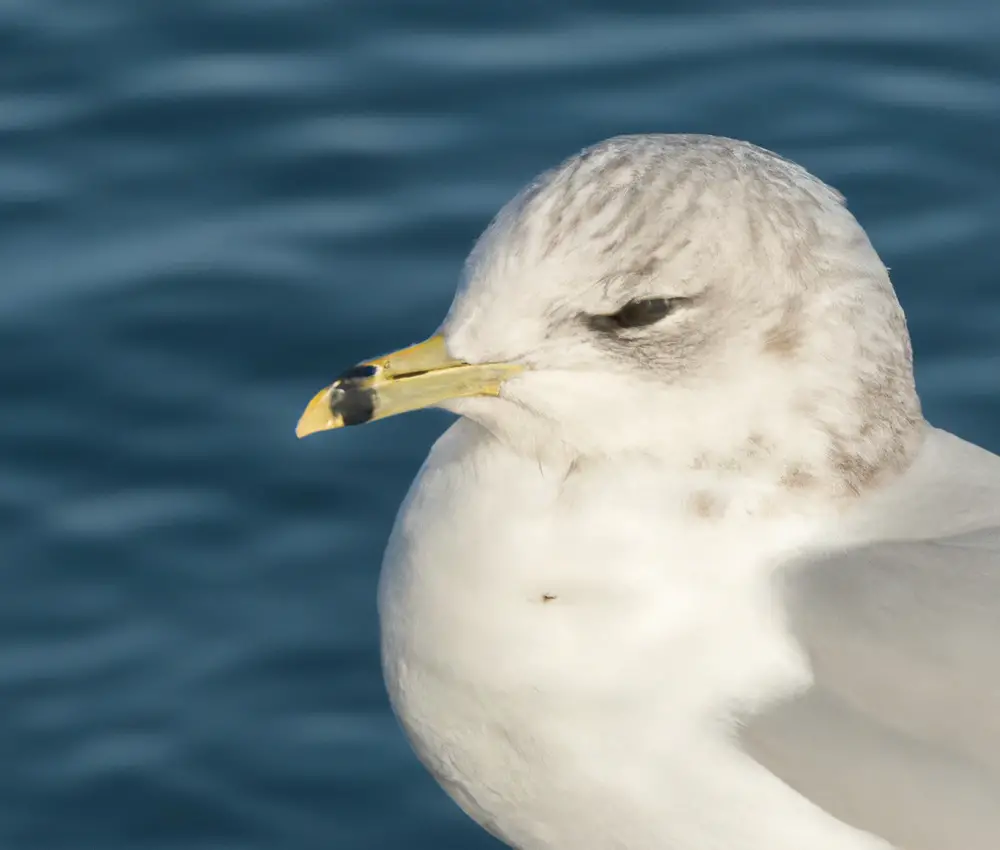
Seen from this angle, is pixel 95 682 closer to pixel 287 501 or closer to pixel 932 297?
pixel 287 501

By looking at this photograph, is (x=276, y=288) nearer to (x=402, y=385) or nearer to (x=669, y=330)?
(x=402, y=385)

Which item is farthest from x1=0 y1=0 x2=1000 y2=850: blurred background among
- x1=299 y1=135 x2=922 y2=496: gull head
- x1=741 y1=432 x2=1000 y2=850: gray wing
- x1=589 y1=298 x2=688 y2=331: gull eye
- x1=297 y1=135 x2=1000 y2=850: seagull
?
x1=589 y1=298 x2=688 y2=331: gull eye

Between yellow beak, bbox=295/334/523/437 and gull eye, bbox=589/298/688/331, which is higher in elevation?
gull eye, bbox=589/298/688/331

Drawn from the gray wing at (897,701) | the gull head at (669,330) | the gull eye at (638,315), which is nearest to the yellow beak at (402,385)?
the gull head at (669,330)

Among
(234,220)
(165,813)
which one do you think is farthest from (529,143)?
(165,813)

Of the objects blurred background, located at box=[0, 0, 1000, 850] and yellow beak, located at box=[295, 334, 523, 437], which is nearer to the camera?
yellow beak, located at box=[295, 334, 523, 437]

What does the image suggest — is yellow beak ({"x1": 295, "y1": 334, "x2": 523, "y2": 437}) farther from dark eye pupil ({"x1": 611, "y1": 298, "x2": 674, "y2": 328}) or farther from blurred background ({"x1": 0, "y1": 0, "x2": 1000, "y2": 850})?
blurred background ({"x1": 0, "y1": 0, "x2": 1000, "y2": 850})

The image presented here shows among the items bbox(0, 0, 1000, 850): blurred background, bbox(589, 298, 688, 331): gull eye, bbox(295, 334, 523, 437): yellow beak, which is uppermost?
bbox(589, 298, 688, 331): gull eye

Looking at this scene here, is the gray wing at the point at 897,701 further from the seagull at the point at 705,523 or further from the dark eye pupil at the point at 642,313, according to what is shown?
the dark eye pupil at the point at 642,313

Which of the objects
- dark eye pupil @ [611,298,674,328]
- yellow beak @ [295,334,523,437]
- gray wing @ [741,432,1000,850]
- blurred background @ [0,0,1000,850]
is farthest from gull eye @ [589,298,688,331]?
blurred background @ [0,0,1000,850]
